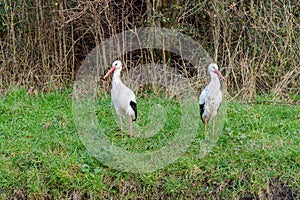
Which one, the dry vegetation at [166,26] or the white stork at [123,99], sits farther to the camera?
the dry vegetation at [166,26]

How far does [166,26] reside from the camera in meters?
6.99

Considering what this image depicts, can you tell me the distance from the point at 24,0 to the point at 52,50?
778 mm

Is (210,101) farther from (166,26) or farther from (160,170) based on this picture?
(166,26)

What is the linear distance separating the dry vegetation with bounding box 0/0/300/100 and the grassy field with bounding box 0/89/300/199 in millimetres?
1657

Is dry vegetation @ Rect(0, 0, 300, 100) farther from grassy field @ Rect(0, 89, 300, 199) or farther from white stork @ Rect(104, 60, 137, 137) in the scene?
grassy field @ Rect(0, 89, 300, 199)

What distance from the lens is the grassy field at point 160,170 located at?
14.5 ft

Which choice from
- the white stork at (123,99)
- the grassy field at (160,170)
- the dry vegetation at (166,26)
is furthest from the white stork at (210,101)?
the dry vegetation at (166,26)

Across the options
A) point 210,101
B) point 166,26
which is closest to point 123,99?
point 210,101

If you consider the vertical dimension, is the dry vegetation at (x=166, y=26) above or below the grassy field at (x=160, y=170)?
above

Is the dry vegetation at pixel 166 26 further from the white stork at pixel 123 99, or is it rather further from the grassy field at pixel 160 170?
the grassy field at pixel 160 170

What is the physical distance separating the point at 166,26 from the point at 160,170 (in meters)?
2.90

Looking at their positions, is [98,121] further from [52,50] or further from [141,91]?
[52,50]

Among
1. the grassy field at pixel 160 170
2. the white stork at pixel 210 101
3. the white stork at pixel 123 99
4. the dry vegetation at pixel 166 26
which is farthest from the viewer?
the dry vegetation at pixel 166 26

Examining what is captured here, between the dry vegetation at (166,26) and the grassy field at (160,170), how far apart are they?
5.44ft
